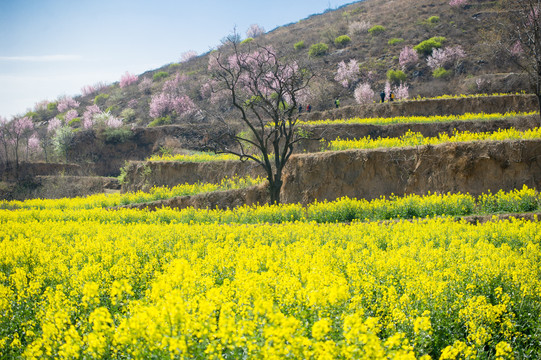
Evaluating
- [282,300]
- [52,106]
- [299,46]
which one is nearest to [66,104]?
[52,106]

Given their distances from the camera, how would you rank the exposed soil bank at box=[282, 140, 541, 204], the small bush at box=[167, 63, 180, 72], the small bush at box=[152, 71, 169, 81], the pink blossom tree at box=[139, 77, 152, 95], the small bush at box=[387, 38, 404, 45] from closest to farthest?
1. the exposed soil bank at box=[282, 140, 541, 204]
2. the small bush at box=[387, 38, 404, 45]
3. the pink blossom tree at box=[139, 77, 152, 95]
4. the small bush at box=[152, 71, 169, 81]
5. the small bush at box=[167, 63, 180, 72]

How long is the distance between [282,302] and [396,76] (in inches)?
1356

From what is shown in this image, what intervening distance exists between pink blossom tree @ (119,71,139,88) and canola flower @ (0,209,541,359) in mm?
58880

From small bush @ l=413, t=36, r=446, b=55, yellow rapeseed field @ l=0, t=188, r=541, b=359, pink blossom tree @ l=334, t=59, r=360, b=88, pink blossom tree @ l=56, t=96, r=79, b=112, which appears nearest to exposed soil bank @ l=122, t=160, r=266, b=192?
yellow rapeseed field @ l=0, t=188, r=541, b=359

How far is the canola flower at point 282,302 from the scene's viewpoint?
2.89 m

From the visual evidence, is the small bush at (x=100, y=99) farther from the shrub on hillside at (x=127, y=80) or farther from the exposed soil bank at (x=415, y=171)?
the exposed soil bank at (x=415, y=171)

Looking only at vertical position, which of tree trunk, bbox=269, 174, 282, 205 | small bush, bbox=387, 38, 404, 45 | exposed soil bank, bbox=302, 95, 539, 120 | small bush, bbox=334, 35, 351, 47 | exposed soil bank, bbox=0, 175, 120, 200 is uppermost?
small bush, bbox=334, 35, 351, 47

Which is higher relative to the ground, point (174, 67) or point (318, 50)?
point (174, 67)

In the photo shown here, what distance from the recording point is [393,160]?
1484 cm

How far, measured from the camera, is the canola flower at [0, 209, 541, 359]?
9.49ft

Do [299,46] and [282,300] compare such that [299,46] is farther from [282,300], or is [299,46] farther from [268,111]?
[282,300]

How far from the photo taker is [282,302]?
4.17 metres

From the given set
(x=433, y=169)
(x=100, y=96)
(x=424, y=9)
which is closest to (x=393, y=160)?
(x=433, y=169)

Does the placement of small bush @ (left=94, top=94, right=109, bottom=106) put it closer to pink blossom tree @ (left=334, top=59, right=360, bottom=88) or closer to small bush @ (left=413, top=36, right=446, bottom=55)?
pink blossom tree @ (left=334, top=59, right=360, bottom=88)
